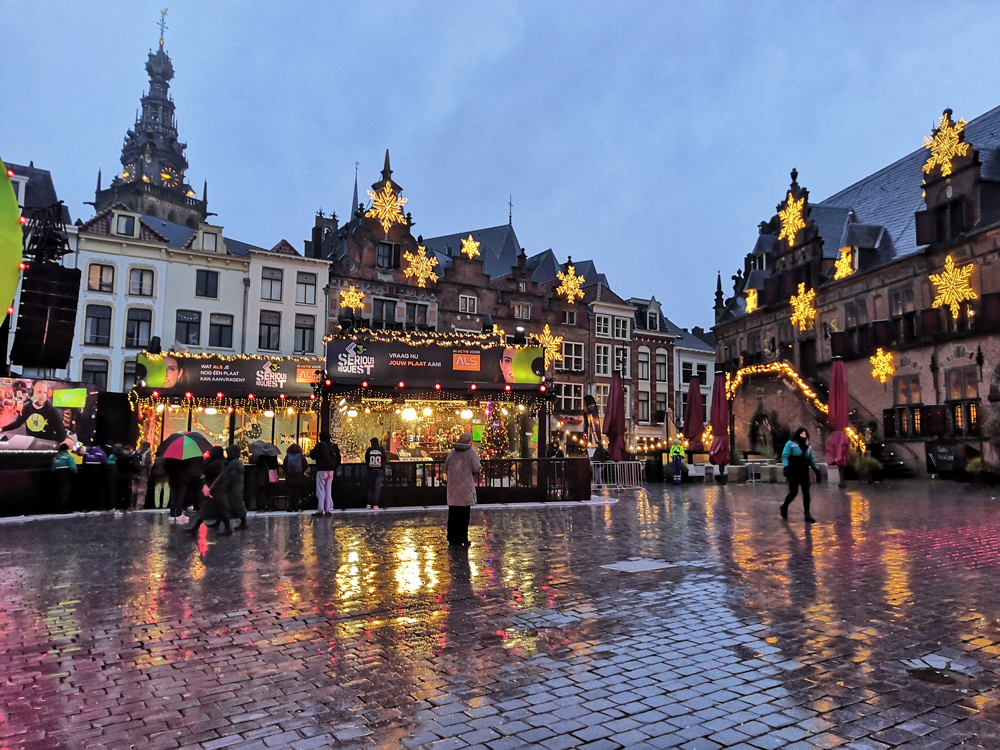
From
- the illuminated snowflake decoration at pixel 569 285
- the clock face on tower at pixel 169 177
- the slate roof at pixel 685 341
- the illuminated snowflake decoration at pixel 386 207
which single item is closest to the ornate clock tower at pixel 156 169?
the clock face on tower at pixel 169 177

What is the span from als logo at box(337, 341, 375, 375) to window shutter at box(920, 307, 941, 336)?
79.5 ft

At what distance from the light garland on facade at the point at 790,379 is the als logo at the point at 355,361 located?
1930 cm

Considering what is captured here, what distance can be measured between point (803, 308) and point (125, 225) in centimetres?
3557

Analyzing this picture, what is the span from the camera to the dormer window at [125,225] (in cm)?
3347

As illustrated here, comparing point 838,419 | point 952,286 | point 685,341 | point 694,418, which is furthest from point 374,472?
point 685,341

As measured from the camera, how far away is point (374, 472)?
16.0m

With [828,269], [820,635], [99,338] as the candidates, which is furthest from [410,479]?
[828,269]

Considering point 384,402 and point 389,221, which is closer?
point 384,402

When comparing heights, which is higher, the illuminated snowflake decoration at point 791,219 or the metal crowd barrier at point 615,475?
the illuminated snowflake decoration at point 791,219

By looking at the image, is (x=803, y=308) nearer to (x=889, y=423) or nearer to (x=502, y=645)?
(x=889, y=423)

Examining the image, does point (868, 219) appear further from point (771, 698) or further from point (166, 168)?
point (166, 168)

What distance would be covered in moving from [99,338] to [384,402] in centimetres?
2010

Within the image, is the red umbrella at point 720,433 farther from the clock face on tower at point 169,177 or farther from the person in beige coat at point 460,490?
the clock face on tower at point 169,177

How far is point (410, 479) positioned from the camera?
1681 cm
